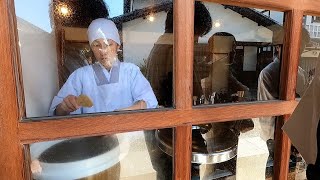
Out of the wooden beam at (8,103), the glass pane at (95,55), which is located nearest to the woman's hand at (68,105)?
the glass pane at (95,55)

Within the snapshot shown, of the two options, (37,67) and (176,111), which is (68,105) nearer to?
(37,67)

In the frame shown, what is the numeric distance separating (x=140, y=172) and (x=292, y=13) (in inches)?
30.3

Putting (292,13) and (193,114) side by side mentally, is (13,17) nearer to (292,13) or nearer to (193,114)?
(193,114)

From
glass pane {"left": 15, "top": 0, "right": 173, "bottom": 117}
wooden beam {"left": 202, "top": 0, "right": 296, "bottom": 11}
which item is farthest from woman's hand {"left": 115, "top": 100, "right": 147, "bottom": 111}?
wooden beam {"left": 202, "top": 0, "right": 296, "bottom": 11}

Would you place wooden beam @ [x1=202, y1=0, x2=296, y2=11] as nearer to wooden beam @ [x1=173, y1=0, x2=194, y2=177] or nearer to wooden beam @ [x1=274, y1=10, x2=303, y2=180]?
wooden beam @ [x1=274, y1=10, x2=303, y2=180]

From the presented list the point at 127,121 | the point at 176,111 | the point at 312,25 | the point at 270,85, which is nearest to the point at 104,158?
the point at 127,121

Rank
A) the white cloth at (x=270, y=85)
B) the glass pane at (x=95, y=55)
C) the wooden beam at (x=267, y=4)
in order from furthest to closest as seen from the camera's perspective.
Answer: the white cloth at (x=270, y=85), the wooden beam at (x=267, y=4), the glass pane at (x=95, y=55)

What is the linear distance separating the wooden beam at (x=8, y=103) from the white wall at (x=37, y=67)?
36 millimetres

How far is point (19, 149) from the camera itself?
542 mm

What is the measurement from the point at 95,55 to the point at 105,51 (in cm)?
3

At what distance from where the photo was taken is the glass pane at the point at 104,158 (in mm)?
610

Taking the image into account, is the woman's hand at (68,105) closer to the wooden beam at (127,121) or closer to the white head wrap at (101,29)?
the wooden beam at (127,121)

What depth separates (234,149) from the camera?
0.91 m

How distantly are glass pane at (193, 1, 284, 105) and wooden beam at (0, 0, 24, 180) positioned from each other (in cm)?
50
